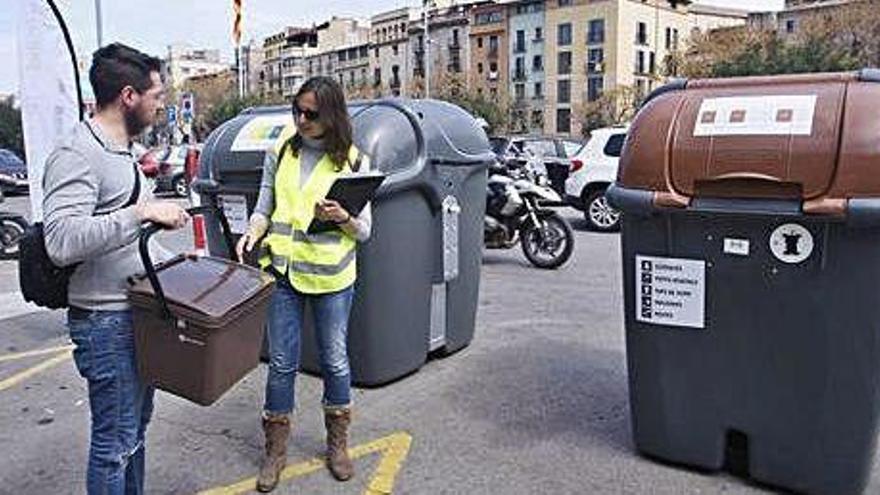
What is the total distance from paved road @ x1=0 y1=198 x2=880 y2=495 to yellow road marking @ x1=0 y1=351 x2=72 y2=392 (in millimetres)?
19

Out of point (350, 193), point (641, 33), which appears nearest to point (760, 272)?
point (350, 193)

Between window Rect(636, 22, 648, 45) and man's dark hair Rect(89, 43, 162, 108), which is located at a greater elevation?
window Rect(636, 22, 648, 45)

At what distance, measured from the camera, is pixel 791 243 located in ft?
10.00

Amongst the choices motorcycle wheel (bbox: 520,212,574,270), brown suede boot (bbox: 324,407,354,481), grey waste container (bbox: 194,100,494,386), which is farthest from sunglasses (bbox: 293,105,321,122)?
motorcycle wheel (bbox: 520,212,574,270)

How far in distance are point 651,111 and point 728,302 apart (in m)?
0.82

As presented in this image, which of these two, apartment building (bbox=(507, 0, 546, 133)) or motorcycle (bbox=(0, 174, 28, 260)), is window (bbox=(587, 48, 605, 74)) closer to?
apartment building (bbox=(507, 0, 546, 133))

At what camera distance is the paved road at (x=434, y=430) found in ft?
11.6

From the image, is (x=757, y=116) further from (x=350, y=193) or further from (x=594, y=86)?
(x=594, y=86)

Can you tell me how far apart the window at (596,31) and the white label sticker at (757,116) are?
7471 cm

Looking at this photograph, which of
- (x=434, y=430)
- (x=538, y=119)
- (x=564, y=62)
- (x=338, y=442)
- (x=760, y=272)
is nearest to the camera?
(x=760, y=272)

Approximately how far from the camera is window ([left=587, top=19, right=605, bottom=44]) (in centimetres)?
7438

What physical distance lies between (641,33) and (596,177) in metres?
68.5

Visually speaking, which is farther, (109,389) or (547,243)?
(547,243)

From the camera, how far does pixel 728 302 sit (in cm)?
323
